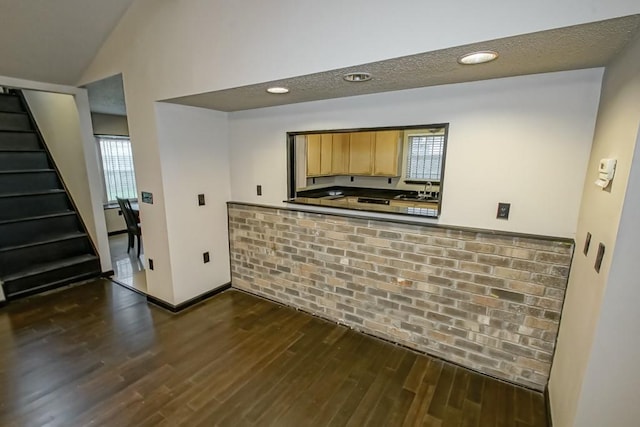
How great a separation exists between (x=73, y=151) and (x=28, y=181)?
0.78m

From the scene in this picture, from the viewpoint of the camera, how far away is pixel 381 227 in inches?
97.0

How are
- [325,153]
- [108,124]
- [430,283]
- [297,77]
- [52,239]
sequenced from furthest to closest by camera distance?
1. [108,124]
2. [325,153]
3. [52,239]
4. [430,283]
5. [297,77]

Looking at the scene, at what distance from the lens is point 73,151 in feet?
12.6

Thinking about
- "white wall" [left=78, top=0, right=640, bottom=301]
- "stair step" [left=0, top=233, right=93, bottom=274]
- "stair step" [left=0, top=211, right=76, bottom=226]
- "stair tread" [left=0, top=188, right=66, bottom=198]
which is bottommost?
"stair step" [left=0, top=233, right=93, bottom=274]

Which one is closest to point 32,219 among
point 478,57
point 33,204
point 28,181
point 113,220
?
point 33,204

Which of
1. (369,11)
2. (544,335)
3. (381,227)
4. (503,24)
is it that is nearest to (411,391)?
(544,335)

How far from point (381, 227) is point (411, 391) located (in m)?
1.21

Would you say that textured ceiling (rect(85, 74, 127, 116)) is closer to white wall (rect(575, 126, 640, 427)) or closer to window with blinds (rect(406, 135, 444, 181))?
white wall (rect(575, 126, 640, 427))

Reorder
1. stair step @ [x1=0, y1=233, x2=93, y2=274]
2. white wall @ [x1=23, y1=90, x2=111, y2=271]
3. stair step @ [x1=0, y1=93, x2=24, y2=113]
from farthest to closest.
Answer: stair step @ [x1=0, y1=93, x2=24, y2=113]
white wall @ [x1=23, y1=90, x2=111, y2=271]
stair step @ [x1=0, y1=233, x2=93, y2=274]

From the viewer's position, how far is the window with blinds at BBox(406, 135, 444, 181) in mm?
4793

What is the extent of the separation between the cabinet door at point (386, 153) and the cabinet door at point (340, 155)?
1.59 ft

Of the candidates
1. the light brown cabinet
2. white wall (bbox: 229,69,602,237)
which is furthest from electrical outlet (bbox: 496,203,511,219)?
the light brown cabinet

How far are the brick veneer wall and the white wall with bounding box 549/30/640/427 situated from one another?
0.35 m

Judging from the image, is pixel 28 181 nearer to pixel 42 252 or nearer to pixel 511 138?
pixel 42 252
